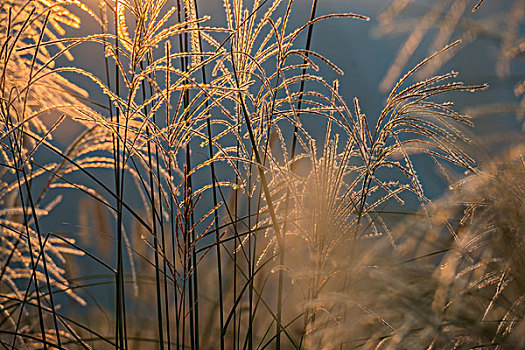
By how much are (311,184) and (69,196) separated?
2652mm

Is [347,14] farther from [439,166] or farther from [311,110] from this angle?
[439,166]

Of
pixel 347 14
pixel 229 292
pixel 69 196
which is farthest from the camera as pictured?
pixel 69 196

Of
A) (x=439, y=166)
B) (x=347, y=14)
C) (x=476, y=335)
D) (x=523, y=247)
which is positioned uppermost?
(x=347, y=14)

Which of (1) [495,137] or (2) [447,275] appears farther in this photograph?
(1) [495,137]

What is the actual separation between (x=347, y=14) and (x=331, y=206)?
0.82 feet

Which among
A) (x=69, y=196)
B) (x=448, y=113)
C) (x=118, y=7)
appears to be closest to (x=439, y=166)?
(x=448, y=113)

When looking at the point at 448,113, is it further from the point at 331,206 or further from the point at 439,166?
the point at 331,206

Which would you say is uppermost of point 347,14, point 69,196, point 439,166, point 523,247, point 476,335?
point 347,14

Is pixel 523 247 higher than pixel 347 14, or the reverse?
pixel 347 14

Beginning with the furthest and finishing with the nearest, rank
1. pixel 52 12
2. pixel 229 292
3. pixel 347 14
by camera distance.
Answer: pixel 229 292
pixel 52 12
pixel 347 14

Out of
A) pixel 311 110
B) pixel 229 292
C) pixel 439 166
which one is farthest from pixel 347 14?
pixel 229 292

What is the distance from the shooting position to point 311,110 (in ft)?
2.40

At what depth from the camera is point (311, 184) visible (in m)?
0.76

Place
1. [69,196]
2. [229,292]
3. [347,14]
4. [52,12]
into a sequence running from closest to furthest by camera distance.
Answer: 1. [347,14]
2. [52,12]
3. [229,292]
4. [69,196]
